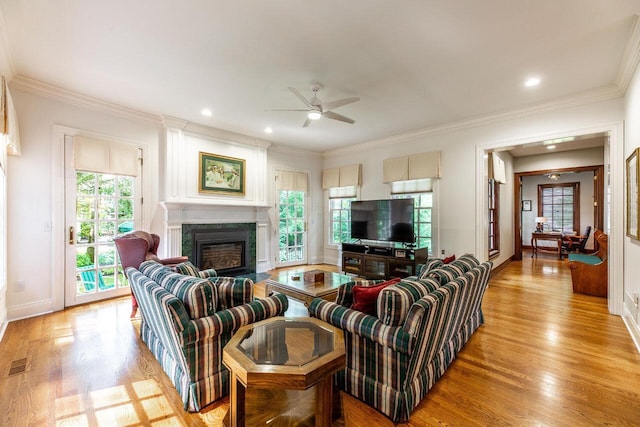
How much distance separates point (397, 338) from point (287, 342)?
0.63 meters

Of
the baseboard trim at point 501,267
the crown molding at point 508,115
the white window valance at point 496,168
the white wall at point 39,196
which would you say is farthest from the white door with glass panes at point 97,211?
the baseboard trim at point 501,267

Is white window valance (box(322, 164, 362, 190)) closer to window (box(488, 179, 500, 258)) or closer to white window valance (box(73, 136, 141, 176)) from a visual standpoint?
window (box(488, 179, 500, 258))

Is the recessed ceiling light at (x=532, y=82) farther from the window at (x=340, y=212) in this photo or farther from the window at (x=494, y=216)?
the window at (x=340, y=212)

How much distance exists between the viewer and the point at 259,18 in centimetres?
227

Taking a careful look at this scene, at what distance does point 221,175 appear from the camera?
523 centimetres

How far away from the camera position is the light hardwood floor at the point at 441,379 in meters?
1.75

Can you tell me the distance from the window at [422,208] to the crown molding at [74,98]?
4558 mm

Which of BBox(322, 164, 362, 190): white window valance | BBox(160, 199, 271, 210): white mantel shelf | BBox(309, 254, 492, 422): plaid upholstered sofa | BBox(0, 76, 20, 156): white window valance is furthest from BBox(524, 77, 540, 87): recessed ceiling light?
BBox(0, 76, 20, 156): white window valance

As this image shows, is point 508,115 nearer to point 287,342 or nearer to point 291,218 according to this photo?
point 291,218

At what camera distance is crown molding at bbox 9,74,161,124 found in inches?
130

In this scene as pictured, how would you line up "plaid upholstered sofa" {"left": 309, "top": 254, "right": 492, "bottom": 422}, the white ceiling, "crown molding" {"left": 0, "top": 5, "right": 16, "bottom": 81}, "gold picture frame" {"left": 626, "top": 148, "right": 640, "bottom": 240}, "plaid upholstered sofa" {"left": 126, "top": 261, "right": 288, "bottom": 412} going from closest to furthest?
"plaid upholstered sofa" {"left": 309, "top": 254, "right": 492, "bottom": 422} < "plaid upholstered sofa" {"left": 126, "top": 261, "right": 288, "bottom": 412} < the white ceiling < "crown molding" {"left": 0, "top": 5, "right": 16, "bottom": 81} < "gold picture frame" {"left": 626, "top": 148, "right": 640, "bottom": 240}

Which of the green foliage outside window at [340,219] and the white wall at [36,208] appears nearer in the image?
the white wall at [36,208]

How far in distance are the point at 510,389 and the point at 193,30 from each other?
3.72 m

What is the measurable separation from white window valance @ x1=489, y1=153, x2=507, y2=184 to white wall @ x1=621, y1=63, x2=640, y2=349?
7.57ft
